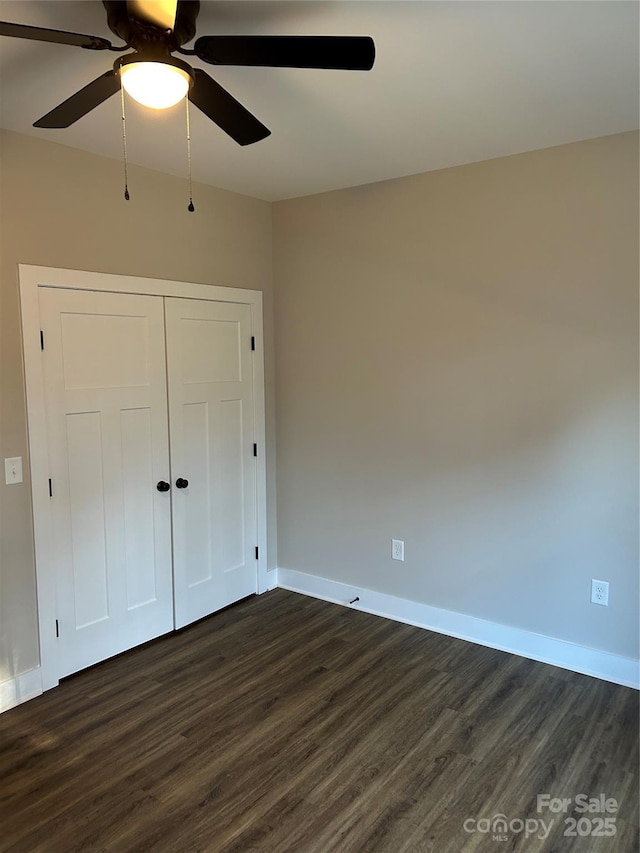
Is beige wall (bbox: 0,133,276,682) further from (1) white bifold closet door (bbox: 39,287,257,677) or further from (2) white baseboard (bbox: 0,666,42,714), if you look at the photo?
(1) white bifold closet door (bbox: 39,287,257,677)

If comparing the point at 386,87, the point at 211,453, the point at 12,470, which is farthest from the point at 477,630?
the point at 386,87

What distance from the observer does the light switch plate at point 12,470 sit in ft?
8.87

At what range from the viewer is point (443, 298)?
3332 millimetres

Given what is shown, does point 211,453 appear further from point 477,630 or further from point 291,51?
point 291,51

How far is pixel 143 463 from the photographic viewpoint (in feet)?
10.8

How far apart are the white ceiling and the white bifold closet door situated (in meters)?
0.85

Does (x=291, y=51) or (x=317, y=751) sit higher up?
(x=291, y=51)

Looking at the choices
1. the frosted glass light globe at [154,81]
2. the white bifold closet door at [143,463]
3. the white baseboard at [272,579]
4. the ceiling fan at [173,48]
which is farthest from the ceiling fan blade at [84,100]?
the white baseboard at [272,579]

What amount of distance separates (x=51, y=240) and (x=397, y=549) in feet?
8.29

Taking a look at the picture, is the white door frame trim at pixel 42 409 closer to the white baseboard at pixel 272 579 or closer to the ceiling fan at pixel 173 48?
the ceiling fan at pixel 173 48

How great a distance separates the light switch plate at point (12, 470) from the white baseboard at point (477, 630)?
2.02 meters

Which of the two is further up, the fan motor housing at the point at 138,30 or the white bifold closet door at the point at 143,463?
the fan motor housing at the point at 138,30

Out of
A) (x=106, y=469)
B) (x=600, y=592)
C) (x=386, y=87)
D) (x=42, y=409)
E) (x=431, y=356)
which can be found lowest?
(x=600, y=592)

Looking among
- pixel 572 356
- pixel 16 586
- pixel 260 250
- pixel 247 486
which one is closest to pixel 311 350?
pixel 260 250
